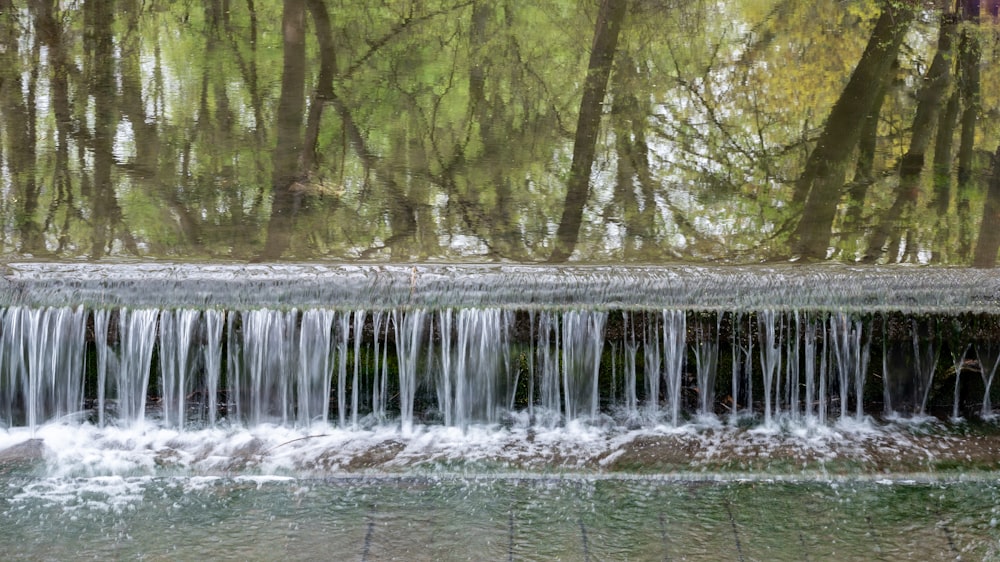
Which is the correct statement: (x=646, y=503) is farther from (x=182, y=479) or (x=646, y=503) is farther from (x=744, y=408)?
(x=182, y=479)

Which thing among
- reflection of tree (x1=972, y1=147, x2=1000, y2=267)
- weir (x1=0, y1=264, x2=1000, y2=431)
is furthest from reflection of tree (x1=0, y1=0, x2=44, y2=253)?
reflection of tree (x1=972, y1=147, x2=1000, y2=267)

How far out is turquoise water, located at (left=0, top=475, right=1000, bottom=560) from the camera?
3.97 m

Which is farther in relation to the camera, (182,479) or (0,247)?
(0,247)

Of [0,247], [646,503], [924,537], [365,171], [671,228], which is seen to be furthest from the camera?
[365,171]

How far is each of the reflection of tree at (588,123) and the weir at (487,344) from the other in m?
0.74

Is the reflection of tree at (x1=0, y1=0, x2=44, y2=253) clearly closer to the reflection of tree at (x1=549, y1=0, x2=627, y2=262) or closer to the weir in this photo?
the weir

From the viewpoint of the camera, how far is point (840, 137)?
24.4ft

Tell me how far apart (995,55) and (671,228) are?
188 inches

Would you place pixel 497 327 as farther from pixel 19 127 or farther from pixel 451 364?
pixel 19 127

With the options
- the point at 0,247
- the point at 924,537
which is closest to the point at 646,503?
the point at 924,537

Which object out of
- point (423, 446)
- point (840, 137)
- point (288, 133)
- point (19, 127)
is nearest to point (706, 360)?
point (423, 446)

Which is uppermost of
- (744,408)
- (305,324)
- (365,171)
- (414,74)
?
(414,74)

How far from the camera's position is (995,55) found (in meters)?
8.80

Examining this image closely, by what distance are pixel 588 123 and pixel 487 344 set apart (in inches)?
121
